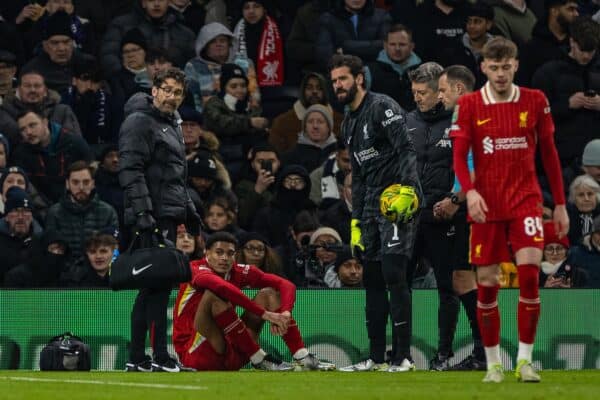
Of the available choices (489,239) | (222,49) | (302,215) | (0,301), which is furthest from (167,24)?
(489,239)

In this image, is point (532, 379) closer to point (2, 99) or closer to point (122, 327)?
point (122, 327)

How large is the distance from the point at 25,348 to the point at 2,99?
4.60m

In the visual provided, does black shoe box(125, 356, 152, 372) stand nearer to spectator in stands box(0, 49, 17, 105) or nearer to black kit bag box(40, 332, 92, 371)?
black kit bag box(40, 332, 92, 371)

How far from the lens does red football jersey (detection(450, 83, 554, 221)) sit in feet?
32.3

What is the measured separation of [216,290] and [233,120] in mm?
5443

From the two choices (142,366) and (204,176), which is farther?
(204,176)

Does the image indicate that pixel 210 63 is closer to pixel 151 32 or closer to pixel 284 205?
pixel 151 32

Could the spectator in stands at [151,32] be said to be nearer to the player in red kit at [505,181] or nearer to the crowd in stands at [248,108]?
the crowd in stands at [248,108]

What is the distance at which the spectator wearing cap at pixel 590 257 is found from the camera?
15445 millimetres

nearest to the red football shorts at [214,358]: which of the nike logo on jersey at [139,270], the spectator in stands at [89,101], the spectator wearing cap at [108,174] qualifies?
the nike logo on jersey at [139,270]

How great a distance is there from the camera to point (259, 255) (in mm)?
14883

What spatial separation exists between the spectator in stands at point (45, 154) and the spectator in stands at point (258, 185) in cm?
173

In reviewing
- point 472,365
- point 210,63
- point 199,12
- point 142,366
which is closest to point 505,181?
point 472,365

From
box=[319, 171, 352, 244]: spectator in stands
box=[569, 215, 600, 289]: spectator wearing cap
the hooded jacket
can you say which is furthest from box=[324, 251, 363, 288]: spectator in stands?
the hooded jacket
